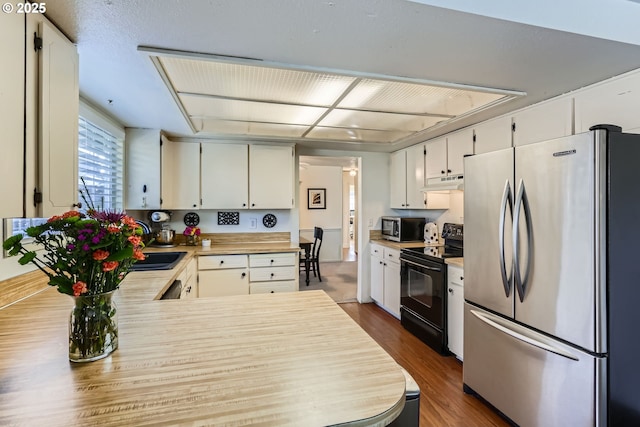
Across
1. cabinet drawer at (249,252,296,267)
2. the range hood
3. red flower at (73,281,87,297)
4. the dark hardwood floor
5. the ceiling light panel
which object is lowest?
the dark hardwood floor

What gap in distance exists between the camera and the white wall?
754 cm

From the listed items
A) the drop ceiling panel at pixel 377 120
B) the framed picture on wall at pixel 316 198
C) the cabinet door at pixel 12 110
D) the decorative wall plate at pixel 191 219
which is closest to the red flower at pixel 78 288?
the cabinet door at pixel 12 110

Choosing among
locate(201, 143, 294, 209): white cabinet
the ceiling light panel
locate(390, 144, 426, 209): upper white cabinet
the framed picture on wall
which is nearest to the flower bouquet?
the ceiling light panel

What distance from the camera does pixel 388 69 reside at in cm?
174

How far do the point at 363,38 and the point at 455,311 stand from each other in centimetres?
224

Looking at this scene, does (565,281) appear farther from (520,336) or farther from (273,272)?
(273,272)

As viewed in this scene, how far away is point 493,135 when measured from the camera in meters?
2.66

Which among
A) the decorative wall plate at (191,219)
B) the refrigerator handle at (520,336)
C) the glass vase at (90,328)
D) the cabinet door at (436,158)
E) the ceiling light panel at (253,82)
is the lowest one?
the refrigerator handle at (520,336)

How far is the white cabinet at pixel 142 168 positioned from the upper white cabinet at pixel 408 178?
9.26 feet

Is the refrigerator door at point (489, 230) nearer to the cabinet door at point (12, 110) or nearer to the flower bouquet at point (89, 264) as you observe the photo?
the flower bouquet at point (89, 264)

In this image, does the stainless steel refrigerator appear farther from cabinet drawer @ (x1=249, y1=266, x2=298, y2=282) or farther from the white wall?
the white wall

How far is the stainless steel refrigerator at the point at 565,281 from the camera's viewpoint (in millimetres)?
1464

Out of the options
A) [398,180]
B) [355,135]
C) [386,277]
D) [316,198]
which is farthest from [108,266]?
[316,198]

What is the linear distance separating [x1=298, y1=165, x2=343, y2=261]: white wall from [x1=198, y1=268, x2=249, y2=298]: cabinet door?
410 centimetres
